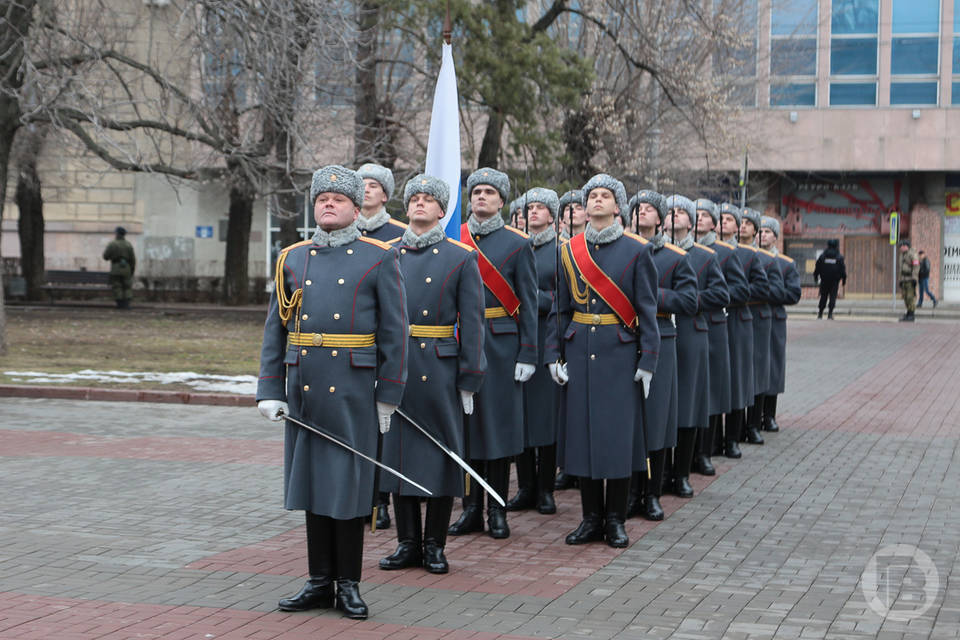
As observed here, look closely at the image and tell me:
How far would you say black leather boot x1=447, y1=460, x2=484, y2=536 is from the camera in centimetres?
804

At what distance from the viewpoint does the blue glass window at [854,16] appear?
42312 mm

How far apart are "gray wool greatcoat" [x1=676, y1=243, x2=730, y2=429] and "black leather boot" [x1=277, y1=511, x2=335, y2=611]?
3795 millimetres

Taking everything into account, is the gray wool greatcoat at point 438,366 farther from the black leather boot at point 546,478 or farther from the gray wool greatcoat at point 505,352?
the black leather boot at point 546,478

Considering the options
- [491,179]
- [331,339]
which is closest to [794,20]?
[491,179]

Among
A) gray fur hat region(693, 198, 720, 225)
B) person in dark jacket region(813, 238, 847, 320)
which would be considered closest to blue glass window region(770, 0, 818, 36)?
person in dark jacket region(813, 238, 847, 320)

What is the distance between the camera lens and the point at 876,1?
139ft

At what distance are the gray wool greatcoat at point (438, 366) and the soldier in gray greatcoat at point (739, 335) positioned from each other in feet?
14.3

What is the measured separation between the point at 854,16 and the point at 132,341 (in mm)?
28488

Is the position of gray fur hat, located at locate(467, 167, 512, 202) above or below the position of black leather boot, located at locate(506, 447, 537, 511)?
above

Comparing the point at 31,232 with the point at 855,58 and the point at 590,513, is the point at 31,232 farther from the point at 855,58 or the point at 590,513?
the point at 590,513

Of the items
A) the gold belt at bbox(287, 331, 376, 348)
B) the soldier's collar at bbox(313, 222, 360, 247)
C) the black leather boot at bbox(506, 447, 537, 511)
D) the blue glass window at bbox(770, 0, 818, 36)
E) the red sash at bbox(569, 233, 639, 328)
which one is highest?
the blue glass window at bbox(770, 0, 818, 36)

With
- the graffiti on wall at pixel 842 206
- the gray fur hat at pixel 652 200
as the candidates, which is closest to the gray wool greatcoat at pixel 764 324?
the gray fur hat at pixel 652 200

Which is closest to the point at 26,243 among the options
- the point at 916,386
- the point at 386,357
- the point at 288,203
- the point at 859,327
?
the point at 288,203

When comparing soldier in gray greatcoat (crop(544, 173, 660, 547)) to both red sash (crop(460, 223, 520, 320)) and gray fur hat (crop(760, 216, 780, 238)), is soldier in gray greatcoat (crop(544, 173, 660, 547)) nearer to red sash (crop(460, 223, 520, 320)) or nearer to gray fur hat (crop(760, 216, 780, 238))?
red sash (crop(460, 223, 520, 320))
